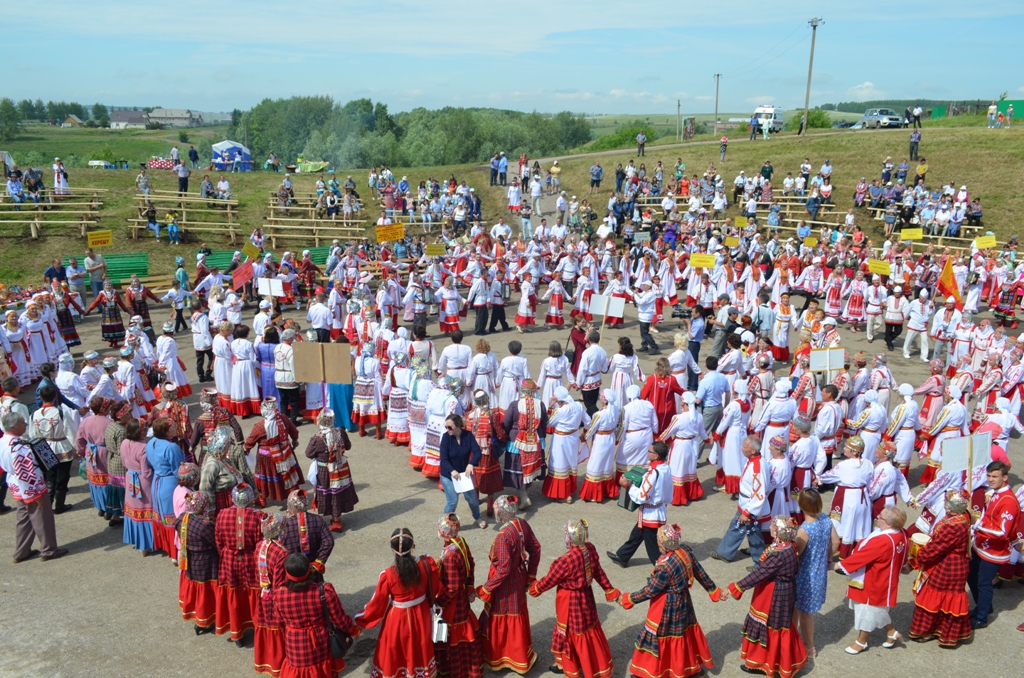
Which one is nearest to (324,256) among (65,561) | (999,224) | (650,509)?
(65,561)

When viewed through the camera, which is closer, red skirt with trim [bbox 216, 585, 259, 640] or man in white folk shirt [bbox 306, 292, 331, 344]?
red skirt with trim [bbox 216, 585, 259, 640]

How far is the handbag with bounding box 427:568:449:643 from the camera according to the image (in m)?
5.88

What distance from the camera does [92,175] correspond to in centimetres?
3453

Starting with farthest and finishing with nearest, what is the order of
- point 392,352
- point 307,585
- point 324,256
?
point 324,256
point 392,352
point 307,585

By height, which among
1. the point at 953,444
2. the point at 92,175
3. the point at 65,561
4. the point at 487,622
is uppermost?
the point at 92,175

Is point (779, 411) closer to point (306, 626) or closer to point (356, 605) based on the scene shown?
point (356, 605)

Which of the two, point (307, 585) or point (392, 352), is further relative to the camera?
point (392, 352)

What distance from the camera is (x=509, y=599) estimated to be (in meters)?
6.27

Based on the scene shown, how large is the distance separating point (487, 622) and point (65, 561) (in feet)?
17.6

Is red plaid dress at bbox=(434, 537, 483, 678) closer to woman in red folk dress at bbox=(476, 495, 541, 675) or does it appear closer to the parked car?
woman in red folk dress at bbox=(476, 495, 541, 675)

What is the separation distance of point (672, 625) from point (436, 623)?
1.95 meters

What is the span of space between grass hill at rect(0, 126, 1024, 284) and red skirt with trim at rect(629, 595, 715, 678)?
2529cm

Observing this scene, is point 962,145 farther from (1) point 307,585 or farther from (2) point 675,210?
(1) point 307,585

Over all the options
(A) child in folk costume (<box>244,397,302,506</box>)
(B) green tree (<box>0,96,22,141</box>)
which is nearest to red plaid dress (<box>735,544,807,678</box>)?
(A) child in folk costume (<box>244,397,302,506</box>)
